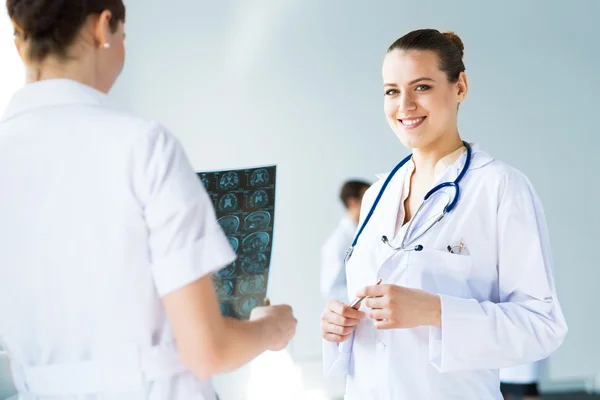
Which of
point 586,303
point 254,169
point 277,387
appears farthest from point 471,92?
point 254,169

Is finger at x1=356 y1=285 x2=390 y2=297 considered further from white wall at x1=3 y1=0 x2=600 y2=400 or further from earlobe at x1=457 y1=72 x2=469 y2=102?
white wall at x1=3 y1=0 x2=600 y2=400

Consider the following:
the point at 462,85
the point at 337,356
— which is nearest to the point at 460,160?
the point at 462,85

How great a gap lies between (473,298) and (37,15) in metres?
1.02

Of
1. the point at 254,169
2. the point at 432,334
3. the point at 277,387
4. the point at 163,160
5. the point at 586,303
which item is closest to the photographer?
the point at 163,160

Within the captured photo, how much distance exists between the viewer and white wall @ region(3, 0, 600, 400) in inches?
223

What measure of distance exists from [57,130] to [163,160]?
0.17 m

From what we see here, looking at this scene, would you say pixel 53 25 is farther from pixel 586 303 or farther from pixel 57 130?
pixel 586 303

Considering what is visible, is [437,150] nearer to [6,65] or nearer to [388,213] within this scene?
[388,213]

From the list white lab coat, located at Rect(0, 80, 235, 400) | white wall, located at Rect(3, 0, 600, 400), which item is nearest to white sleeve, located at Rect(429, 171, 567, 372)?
white lab coat, located at Rect(0, 80, 235, 400)

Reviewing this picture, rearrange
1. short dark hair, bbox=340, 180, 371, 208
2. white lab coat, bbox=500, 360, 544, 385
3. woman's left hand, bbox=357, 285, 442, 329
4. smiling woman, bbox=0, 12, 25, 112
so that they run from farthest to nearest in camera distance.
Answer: short dark hair, bbox=340, 180, 371, 208 < white lab coat, bbox=500, 360, 544, 385 < smiling woman, bbox=0, 12, 25, 112 < woman's left hand, bbox=357, 285, 442, 329

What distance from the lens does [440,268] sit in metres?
1.59

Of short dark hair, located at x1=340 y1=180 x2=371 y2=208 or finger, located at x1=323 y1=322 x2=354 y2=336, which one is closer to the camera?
finger, located at x1=323 y1=322 x2=354 y2=336

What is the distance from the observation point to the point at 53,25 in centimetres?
107

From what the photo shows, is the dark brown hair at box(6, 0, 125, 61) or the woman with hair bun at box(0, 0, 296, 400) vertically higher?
the dark brown hair at box(6, 0, 125, 61)
